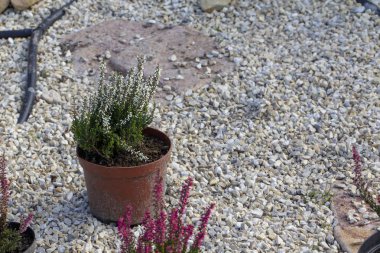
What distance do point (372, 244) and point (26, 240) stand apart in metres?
1.79

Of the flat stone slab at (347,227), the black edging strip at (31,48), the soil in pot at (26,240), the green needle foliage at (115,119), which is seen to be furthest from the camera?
the black edging strip at (31,48)

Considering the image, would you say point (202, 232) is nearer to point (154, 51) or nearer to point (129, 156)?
point (129, 156)

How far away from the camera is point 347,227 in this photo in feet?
13.5

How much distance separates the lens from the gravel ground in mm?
4086

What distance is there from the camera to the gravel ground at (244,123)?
161 inches

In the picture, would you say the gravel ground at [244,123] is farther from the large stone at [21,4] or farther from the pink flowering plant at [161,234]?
the pink flowering plant at [161,234]

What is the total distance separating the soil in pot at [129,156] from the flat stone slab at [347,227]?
113 cm

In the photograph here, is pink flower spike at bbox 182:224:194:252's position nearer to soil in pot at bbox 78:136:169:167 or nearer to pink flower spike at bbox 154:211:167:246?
pink flower spike at bbox 154:211:167:246

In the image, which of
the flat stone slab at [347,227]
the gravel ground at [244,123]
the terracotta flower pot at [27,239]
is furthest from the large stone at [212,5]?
the terracotta flower pot at [27,239]

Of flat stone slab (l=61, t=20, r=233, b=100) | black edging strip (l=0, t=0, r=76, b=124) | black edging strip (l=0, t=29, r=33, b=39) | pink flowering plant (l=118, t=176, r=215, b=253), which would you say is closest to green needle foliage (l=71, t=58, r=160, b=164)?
pink flowering plant (l=118, t=176, r=215, b=253)

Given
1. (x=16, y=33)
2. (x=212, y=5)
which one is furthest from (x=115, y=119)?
(x=212, y=5)

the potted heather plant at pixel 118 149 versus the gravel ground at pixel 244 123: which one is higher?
the potted heather plant at pixel 118 149

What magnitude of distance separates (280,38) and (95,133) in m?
3.00

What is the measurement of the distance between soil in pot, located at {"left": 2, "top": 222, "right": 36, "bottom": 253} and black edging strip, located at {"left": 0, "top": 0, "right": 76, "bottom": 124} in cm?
150
